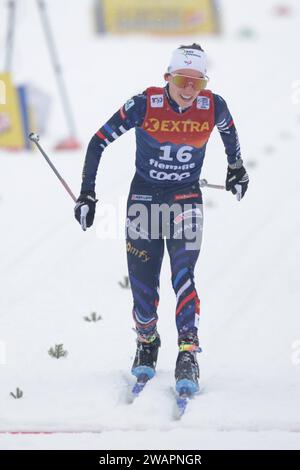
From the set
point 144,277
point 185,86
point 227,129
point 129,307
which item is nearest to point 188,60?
point 185,86

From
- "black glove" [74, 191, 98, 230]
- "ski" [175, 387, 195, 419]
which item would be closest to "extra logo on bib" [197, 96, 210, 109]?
"black glove" [74, 191, 98, 230]

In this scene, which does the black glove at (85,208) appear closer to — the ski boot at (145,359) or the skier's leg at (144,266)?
the skier's leg at (144,266)

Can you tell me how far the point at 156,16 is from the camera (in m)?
23.0

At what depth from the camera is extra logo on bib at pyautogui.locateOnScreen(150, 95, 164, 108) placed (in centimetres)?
564

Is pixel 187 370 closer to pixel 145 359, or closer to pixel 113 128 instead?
pixel 145 359

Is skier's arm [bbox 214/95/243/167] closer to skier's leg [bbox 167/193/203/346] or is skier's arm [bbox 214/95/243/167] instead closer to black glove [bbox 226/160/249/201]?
black glove [bbox 226/160/249/201]

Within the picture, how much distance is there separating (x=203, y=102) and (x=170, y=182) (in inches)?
25.1

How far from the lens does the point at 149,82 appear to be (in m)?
19.1

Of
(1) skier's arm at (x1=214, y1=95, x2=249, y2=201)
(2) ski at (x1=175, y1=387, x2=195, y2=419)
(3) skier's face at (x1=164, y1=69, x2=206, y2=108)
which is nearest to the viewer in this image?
(2) ski at (x1=175, y1=387, x2=195, y2=419)

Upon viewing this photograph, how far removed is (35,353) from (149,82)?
44.0ft

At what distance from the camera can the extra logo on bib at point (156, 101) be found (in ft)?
18.5

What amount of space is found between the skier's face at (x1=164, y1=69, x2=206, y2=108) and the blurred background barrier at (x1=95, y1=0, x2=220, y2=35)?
1728 centimetres
